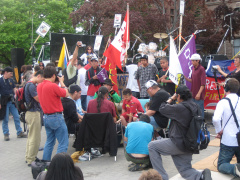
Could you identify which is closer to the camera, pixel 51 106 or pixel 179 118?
pixel 179 118

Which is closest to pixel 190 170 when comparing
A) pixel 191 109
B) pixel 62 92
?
pixel 191 109

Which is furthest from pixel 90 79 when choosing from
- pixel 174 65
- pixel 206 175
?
pixel 206 175

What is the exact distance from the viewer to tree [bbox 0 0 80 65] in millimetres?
32625

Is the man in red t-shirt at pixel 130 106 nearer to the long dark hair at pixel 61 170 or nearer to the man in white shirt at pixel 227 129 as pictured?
the man in white shirt at pixel 227 129

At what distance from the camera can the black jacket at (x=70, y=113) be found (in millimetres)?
6844

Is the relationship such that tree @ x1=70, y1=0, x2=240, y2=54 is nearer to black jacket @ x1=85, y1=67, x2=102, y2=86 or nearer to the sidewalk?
black jacket @ x1=85, y1=67, x2=102, y2=86

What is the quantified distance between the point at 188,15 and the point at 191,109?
15529mm

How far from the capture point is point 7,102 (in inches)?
352

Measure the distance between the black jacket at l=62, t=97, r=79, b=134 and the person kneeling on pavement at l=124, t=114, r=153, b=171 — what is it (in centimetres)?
145

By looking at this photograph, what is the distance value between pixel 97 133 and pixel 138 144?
1121mm

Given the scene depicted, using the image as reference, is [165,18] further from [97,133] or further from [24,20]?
[24,20]

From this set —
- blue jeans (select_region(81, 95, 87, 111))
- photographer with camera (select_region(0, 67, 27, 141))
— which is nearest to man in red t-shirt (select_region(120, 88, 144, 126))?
blue jeans (select_region(81, 95, 87, 111))

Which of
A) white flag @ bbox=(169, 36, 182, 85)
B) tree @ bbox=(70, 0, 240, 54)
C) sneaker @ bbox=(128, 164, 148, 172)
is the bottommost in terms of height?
sneaker @ bbox=(128, 164, 148, 172)

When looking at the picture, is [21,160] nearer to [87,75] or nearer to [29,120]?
[29,120]
